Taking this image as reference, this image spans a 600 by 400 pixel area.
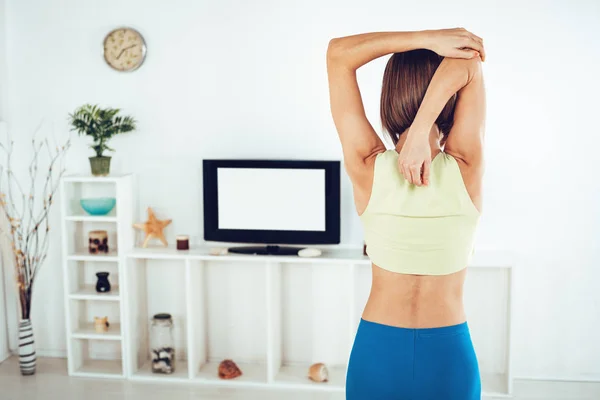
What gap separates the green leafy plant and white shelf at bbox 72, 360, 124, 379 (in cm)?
119

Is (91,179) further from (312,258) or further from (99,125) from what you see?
(312,258)

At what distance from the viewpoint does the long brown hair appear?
1409 mm

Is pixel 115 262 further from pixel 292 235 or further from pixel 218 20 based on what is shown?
pixel 218 20

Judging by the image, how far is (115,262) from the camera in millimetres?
3977

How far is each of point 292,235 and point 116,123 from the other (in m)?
1.11

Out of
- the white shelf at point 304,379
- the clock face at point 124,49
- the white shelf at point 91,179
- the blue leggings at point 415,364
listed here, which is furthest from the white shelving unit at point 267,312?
the blue leggings at point 415,364

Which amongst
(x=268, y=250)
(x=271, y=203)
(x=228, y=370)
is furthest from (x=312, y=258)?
(x=228, y=370)

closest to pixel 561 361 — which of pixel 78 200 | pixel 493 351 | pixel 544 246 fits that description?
pixel 493 351

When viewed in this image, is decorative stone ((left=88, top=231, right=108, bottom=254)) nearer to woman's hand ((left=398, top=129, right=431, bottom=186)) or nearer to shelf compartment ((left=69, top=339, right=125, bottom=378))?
shelf compartment ((left=69, top=339, right=125, bottom=378))

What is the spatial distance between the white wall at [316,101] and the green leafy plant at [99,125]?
175 mm

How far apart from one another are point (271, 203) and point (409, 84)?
7.47ft

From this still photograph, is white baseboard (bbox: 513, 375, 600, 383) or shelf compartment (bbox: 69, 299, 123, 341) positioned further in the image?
shelf compartment (bbox: 69, 299, 123, 341)

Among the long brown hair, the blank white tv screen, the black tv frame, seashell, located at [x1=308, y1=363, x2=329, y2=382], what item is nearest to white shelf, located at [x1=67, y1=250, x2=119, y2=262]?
the black tv frame

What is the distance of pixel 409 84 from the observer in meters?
1.42
